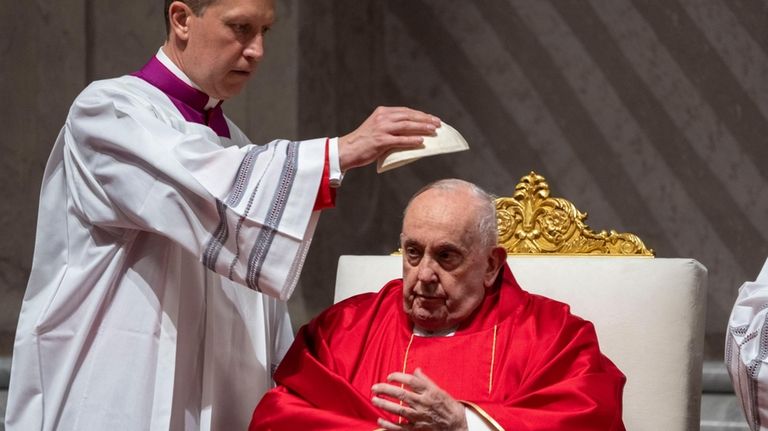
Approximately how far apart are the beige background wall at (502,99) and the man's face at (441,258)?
2.37m

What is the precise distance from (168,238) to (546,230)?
3.99 feet

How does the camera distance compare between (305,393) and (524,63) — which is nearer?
(305,393)

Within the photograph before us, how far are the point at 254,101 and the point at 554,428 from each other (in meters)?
3.02

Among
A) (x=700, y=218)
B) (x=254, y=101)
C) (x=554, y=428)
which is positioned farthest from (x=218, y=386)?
(x=700, y=218)

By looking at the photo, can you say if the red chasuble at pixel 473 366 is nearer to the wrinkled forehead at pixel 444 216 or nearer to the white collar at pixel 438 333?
the white collar at pixel 438 333

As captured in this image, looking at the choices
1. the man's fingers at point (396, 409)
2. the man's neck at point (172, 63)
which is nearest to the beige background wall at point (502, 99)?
the man's neck at point (172, 63)

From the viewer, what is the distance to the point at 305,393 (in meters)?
3.49

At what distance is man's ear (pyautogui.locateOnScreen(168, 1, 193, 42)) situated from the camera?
3.54 meters

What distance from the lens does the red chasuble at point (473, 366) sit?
3264 mm

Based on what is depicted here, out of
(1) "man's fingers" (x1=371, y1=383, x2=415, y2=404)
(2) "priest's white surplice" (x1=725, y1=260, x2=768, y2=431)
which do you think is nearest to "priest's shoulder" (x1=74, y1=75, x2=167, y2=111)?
(1) "man's fingers" (x1=371, y1=383, x2=415, y2=404)

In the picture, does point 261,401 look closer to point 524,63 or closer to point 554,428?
point 554,428

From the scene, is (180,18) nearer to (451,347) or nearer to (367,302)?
(367,302)

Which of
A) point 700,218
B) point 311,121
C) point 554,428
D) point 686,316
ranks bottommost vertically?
point 554,428

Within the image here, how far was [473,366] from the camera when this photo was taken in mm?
3473
